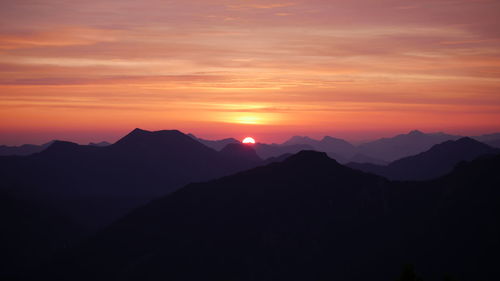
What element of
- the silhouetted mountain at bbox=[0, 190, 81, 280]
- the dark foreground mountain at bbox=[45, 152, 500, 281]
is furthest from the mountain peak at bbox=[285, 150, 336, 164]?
the silhouetted mountain at bbox=[0, 190, 81, 280]

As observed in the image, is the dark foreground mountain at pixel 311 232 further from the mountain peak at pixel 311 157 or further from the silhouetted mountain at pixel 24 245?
the silhouetted mountain at pixel 24 245

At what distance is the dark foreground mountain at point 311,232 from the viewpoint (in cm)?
12862

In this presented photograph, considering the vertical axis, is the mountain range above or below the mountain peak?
below

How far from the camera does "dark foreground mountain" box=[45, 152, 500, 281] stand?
422 ft

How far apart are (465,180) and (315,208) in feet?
133

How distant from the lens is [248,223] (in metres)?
148

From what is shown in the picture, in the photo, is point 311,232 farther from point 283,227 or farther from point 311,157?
point 311,157

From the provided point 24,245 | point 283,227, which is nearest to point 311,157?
point 283,227

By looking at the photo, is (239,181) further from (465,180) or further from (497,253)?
(497,253)

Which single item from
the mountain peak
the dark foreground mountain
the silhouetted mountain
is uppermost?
the mountain peak

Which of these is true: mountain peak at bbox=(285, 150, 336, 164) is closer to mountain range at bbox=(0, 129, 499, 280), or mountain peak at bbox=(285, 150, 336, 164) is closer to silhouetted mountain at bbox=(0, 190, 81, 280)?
mountain range at bbox=(0, 129, 499, 280)

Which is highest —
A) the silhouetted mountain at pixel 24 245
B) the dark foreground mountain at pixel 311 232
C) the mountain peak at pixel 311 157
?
the mountain peak at pixel 311 157

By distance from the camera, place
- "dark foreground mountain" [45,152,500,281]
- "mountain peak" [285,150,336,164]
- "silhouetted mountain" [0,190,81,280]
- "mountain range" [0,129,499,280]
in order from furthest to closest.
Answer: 1. "silhouetted mountain" [0,190,81,280]
2. "mountain peak" [285,150,336,164]
3. "mountain range" [0,129,499,280]
4. "dark foreground mountain" [45,152,500,281]

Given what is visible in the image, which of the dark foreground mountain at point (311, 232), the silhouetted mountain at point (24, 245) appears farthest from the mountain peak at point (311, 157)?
the silhouetted mountain at point (24, 245)
